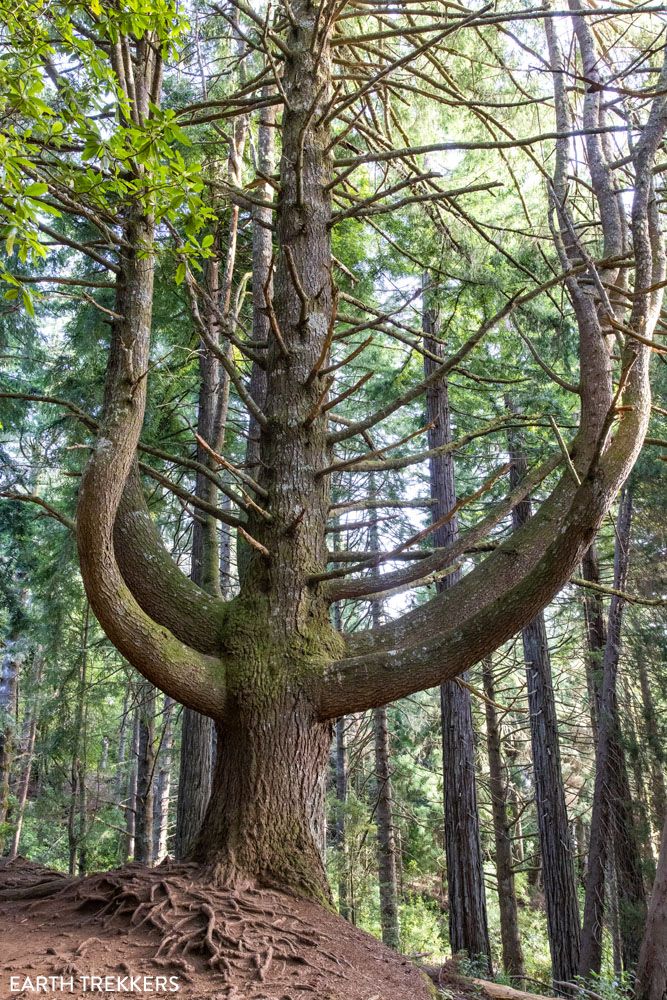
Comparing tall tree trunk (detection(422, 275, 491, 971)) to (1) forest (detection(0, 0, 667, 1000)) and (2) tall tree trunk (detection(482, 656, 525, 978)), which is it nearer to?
(1) forest (detection(0, 0, 667, 1000))

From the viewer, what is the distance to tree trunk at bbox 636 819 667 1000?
15.1 ft

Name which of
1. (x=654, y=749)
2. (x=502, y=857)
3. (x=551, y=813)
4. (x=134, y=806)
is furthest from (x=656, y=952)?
(x=134, y=806)

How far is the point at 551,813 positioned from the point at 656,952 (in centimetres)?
510

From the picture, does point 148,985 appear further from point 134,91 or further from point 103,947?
point 134,91

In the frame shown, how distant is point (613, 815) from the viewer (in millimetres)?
7949

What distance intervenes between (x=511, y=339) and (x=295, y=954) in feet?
23.5

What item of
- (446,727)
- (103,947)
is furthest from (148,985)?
(446,727)

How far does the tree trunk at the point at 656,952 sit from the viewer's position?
4600 millimetres

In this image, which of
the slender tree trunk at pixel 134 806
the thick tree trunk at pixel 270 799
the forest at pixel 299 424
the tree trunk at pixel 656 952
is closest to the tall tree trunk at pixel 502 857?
the forest at pixel 299 424

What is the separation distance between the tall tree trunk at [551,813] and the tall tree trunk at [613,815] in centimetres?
72

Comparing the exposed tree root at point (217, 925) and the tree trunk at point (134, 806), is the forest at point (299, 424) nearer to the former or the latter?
the exposed tree root at point (217, 925)

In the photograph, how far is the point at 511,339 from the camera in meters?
8.17

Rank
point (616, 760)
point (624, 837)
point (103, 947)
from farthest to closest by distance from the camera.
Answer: point (624, 837)
point (616, 760)
point (103, 947)

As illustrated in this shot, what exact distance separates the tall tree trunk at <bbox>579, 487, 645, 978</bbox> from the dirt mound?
18.6 ft
